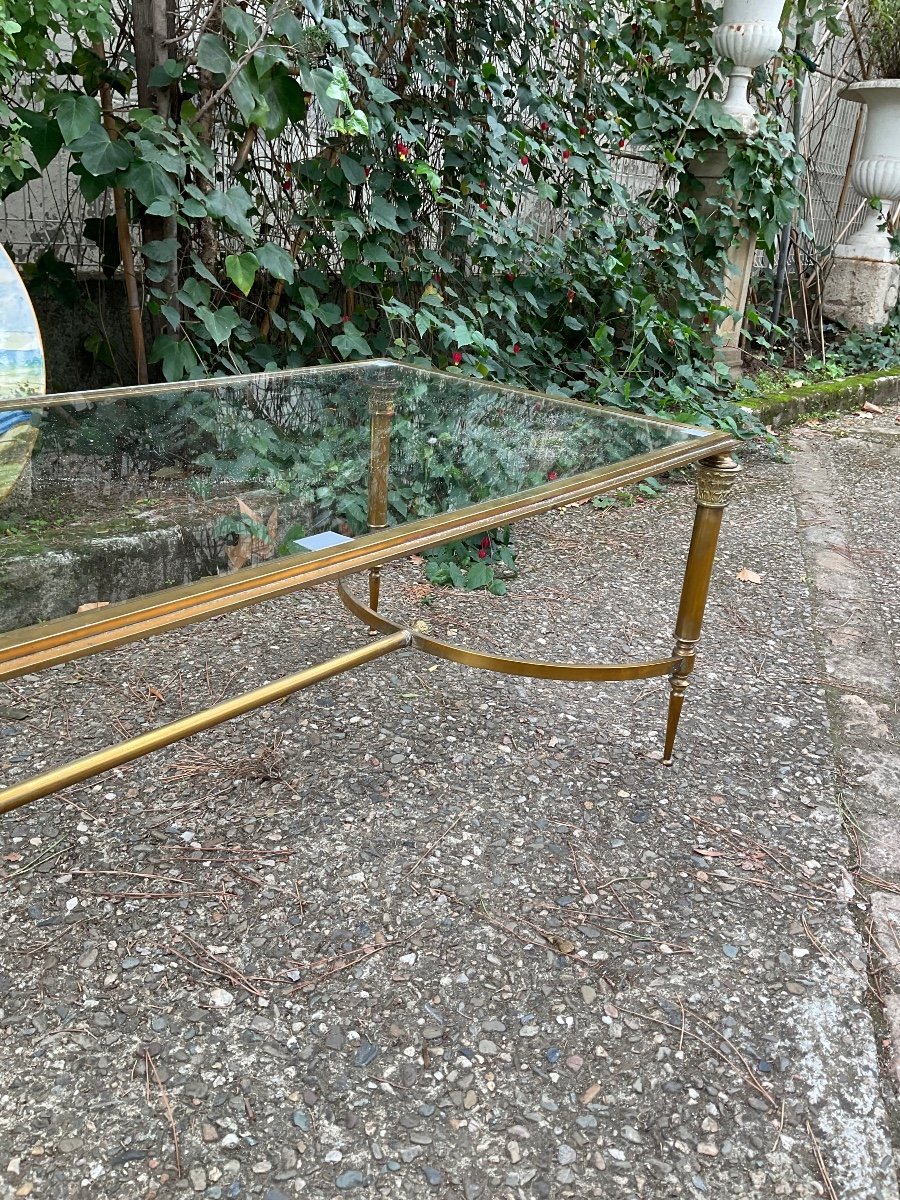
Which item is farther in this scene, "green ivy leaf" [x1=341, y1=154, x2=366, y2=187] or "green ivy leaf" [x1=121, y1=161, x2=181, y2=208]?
"green ivy leaf" [x1=341, y1=154, x2=366, y2=187]

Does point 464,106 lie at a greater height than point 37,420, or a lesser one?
greater

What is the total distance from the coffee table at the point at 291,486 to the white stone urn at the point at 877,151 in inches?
218

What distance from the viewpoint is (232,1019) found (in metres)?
1.38

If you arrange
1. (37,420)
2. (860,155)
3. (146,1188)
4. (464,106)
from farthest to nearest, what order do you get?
(860,155), (464,106), (37,420), (146,1188)

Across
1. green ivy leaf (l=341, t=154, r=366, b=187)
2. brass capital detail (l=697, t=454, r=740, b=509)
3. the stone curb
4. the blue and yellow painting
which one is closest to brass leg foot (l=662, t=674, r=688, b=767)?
brass capital detail (l=697, t=454, r=740, b=509)

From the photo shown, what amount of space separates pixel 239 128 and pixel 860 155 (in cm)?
520

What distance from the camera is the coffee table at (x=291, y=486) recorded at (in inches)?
43.9

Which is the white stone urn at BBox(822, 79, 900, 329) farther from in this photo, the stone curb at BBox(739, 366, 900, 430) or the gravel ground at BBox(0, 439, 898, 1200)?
the gravel ground at BBox(0, 439, 898, 1200)

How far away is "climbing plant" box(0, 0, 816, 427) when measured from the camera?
2.55 m

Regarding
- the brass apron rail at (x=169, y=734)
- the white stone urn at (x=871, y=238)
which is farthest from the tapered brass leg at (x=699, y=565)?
the white stone urn at (x=871, y=238)

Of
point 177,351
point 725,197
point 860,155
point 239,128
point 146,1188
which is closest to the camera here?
point 146,1188

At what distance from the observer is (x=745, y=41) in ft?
14.3

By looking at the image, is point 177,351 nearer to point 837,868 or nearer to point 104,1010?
point 104,1010

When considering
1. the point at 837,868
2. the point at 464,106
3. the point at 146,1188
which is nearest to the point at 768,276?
the point at 464,106
